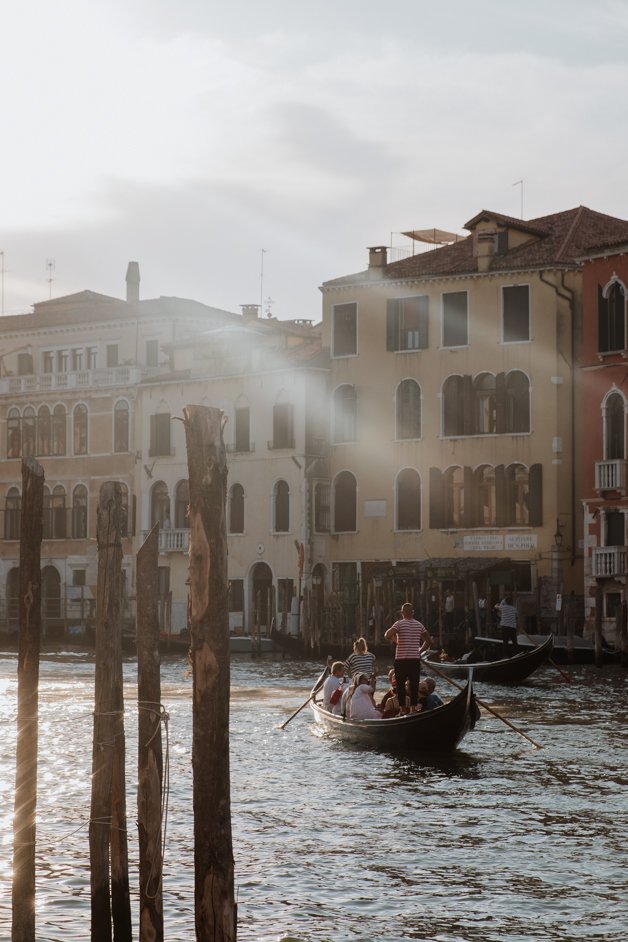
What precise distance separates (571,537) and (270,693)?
11.2 metres

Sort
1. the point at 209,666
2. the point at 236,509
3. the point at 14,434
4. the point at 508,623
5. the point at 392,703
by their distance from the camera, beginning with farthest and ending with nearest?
1. the point at 14,434
2. the point at 236,509
3. the point at 508,623
4. the point at 392,703
5. the point at 209,666

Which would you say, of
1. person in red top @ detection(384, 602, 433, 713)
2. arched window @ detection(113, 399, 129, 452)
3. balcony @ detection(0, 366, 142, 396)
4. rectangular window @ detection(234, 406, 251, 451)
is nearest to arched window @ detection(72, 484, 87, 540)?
arched window @ detection(113, 399, 129, 452)

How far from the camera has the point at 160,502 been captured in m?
44.2

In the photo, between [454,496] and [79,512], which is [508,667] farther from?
[79,512]

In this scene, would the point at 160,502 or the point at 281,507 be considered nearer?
the point at 281,507

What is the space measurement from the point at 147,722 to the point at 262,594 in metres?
33.0

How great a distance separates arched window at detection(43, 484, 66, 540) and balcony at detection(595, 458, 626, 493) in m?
17.9

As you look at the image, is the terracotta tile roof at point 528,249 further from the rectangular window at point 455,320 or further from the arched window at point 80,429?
the arched window at point 80,429

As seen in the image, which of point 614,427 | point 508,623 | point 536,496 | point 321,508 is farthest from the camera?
point 321,508

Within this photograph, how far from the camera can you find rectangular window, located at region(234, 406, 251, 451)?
4212 centimetres

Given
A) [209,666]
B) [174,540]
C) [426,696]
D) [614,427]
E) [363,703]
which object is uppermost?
[614,427]

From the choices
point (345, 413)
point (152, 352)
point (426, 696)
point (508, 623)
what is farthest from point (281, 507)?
point (426, 696)

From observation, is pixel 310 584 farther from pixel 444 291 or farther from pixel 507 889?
pixel 507 889

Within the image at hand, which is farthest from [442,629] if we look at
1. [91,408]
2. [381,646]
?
[91,408]
